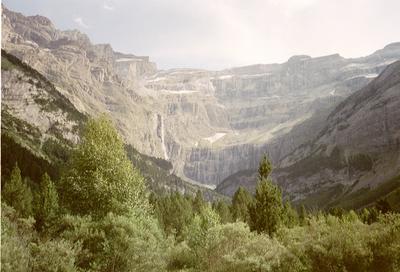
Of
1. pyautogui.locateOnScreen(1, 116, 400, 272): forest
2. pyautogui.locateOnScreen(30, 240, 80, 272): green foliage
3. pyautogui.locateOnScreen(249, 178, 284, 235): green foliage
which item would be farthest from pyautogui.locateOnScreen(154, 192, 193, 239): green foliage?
pyautogui.locateOnScreen(30, 240, 80, 272): green foliage

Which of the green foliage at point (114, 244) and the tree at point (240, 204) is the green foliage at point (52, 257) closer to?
the green foliage at point (114, 244)

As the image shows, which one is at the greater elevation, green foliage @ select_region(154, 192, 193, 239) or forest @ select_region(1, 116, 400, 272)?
forest @ select_region(1, 116, 400, 272)

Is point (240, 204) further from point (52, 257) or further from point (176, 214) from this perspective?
point (52, 257)

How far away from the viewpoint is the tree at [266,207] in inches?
3127

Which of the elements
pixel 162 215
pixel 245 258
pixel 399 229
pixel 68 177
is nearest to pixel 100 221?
pixel 68 177

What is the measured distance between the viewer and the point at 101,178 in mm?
→ 49594

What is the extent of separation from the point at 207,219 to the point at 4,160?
150977 millimetres

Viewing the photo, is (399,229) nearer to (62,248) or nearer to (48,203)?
(62,248)

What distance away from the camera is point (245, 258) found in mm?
42094

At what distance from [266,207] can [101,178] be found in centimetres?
3918

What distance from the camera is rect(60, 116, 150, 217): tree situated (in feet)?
163

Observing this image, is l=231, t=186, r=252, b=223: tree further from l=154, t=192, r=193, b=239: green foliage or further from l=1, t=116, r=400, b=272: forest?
l=1, t=116, r=400, b=272: forest

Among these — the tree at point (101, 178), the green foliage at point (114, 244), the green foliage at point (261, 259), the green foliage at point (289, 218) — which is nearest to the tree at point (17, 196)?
the green foliage at point (289, 218)

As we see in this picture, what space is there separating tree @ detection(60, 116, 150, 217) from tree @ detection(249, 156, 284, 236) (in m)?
31.2
